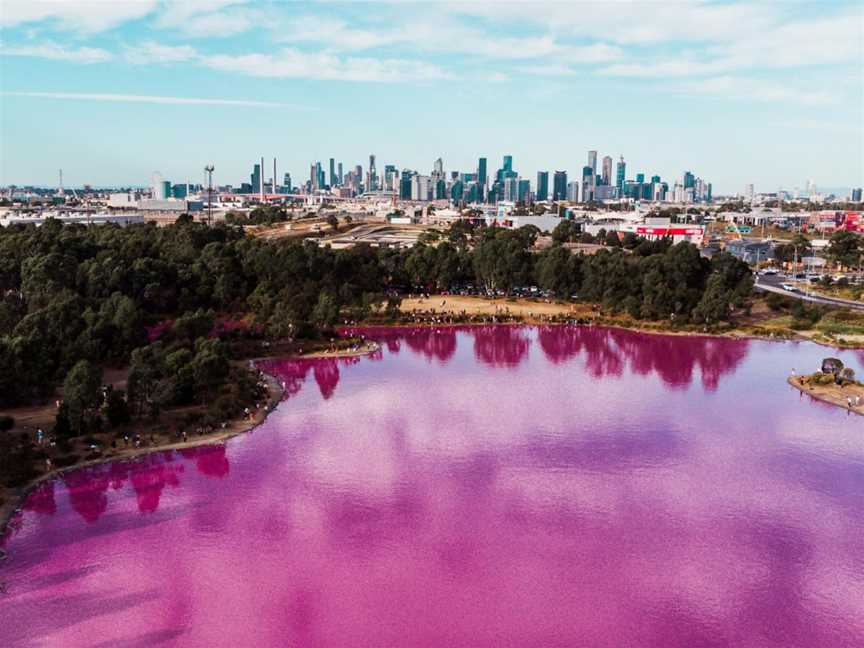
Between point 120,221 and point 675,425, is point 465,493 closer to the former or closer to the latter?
point 675,425

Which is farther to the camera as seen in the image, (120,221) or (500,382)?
(120,221)

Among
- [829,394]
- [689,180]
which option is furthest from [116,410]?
[689,180]

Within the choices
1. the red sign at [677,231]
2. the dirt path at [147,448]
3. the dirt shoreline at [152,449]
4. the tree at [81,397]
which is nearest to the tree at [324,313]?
the dirt shoreline at [152,449]

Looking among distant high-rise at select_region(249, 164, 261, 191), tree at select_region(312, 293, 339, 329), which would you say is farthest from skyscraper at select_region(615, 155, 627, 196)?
tree at select_region(312, 293, 339, 329)

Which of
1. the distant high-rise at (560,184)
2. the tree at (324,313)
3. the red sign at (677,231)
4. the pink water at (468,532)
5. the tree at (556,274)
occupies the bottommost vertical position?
the pink water at (468,532)

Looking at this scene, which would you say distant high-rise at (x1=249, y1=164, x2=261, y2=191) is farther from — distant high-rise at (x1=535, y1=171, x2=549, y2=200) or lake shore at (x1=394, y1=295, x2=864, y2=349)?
lake shore at (x1=394, y1=295, x2=864, y2=349)

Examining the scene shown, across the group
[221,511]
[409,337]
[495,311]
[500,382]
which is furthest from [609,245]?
[221,511]

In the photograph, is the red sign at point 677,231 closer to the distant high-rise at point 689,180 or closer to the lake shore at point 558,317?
the lake shore at point 558,317
